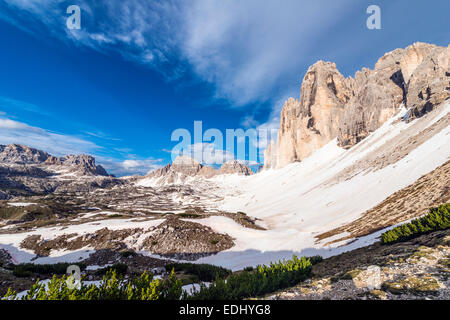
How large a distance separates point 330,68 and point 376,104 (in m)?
75.9

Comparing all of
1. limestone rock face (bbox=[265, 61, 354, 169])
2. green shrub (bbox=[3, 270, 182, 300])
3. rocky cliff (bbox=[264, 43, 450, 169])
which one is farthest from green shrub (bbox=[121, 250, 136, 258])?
limestone rock face (bbox=[265, 61, 354, 169])

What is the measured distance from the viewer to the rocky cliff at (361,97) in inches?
2881

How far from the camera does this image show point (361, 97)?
4296 inches

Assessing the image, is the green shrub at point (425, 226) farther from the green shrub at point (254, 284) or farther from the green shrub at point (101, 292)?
the green shrub at point (101, 292)

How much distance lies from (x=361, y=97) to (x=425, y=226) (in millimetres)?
125979

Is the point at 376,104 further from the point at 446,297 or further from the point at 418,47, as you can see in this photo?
the point at 446,297

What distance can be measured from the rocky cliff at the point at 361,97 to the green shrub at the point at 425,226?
7487 centimetres

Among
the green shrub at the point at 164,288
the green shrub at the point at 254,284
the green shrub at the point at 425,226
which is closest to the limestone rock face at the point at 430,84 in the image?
the green shrub at the point at 425,226

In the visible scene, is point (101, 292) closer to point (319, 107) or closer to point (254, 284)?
point (254, 284)

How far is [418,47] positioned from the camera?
9825cm

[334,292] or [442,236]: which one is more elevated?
[442,236]

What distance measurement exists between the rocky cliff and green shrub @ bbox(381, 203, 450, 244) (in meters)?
74.9

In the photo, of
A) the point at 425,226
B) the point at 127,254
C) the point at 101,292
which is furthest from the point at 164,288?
the point at 127,254
